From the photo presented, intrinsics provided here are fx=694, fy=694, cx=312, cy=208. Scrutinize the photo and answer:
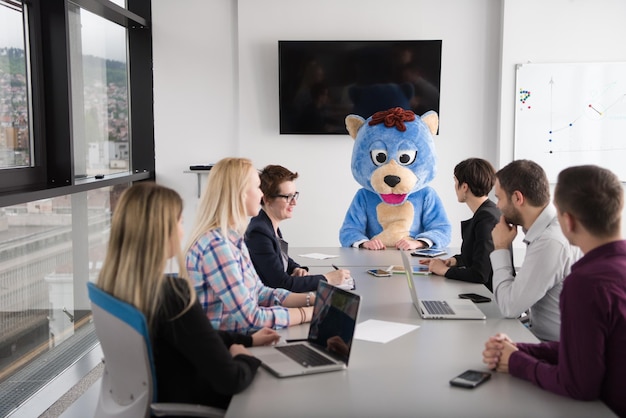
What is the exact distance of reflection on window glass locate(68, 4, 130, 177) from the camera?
4624 mm

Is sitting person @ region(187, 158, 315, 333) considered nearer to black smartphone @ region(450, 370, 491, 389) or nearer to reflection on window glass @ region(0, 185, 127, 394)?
black smartphone @ region(450, 370, 491, 389)

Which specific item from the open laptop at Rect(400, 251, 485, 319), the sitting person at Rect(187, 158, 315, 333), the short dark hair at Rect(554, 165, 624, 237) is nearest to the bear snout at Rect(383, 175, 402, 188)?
the open laptop at Rect(400, 251, 485, 319)

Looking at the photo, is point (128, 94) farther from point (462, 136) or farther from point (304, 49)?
point (462, 136)

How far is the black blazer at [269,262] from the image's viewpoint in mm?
3070

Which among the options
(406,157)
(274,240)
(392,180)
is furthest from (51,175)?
Answer: (406,157)

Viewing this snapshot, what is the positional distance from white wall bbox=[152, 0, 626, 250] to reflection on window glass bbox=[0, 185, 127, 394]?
117 centimetres

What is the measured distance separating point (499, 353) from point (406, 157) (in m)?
2.68

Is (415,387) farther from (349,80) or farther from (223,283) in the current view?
(349,80)

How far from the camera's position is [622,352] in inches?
67.6

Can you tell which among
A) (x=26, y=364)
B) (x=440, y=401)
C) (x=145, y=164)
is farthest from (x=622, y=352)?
(x=145, y=164)

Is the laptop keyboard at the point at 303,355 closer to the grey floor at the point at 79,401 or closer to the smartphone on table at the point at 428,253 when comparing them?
the grey floor at the point at 79,401

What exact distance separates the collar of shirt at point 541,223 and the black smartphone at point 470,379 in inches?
29.6

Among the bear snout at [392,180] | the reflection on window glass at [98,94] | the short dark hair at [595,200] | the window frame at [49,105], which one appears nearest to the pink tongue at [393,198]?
the bear snout at [392,180]

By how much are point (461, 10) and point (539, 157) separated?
135 centimetres
